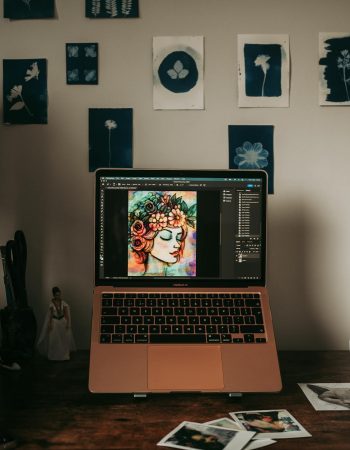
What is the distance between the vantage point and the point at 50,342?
4.85 ft

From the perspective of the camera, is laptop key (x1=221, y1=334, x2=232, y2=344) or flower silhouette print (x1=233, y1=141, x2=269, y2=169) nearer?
laptop key (x1=221, y1=334, x2=232, y2=344)

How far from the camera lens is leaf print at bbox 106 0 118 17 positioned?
5.18 feet

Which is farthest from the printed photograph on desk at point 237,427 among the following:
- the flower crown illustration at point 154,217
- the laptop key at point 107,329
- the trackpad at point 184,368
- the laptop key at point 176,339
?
the flower crown illustration at point 154,217

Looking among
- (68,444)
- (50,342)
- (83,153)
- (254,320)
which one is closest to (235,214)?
(254,320)

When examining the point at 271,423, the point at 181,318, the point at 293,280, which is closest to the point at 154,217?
the point at 181,318

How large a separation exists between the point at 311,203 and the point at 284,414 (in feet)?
2.16

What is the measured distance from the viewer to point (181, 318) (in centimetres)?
134

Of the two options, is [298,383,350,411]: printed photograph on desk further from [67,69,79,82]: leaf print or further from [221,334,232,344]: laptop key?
[67,69,79,82]: leaf print

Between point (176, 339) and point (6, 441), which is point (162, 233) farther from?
point (6, 441)

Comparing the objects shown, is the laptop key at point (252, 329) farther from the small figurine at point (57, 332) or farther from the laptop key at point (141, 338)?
the small figurine at point (57, 332)

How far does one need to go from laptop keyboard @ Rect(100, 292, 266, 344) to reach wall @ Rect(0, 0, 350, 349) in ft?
0.93

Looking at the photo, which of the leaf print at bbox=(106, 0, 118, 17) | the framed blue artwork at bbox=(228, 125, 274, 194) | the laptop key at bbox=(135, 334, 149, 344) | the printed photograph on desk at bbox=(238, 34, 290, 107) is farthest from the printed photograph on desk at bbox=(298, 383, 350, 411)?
the leaf print at bbox=(106, 0, 118, 17)

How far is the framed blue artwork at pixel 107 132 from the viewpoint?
5.22ft

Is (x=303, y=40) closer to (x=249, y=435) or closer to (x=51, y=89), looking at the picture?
(x=51, y=89)
